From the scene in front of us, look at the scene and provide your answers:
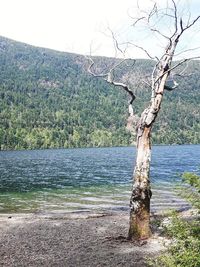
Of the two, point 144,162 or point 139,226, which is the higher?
point 144,162

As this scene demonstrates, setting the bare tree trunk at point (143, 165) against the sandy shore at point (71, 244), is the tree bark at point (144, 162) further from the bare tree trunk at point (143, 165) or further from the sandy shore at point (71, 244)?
the sandy shore at point (71, 244)

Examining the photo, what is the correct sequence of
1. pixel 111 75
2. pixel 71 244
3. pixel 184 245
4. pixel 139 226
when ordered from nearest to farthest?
pixel 184 245 → pixel 139 226 → pixel 111 75 → pixel 71 244

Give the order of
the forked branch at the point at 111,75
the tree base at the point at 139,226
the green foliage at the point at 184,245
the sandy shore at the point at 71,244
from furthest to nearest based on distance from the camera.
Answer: the forked branch at the point at 111,75
the tree base at the point at 139,226
the sandy shore at the point at 71,244
the green foliage at the point at 184,245

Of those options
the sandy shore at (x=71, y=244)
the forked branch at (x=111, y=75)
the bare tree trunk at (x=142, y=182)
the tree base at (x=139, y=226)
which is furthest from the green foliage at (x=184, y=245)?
the forked branch at (x=111, y=75)

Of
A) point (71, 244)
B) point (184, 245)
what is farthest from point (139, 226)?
point (184, 245)

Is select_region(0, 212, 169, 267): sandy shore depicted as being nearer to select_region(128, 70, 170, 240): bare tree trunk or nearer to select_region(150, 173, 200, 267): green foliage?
select_region(128, 70, 170, 240): bare tree trunk

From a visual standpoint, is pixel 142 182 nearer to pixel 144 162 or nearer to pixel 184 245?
pixel 144 162

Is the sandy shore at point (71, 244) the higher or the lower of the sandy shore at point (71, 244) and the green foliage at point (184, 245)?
the lower

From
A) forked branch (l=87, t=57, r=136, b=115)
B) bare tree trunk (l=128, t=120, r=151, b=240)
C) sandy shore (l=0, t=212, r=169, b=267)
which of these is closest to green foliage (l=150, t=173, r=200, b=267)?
sandy shore (l=0, t=212, r=169, b=267)

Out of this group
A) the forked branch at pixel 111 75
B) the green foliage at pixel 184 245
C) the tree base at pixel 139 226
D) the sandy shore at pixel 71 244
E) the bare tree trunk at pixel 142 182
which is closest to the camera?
the green foliage at pixel 184 245

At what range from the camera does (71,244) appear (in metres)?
19.5

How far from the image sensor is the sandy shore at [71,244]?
16.4m

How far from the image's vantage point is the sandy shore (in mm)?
Answer: 16422

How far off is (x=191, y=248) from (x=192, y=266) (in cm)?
49
